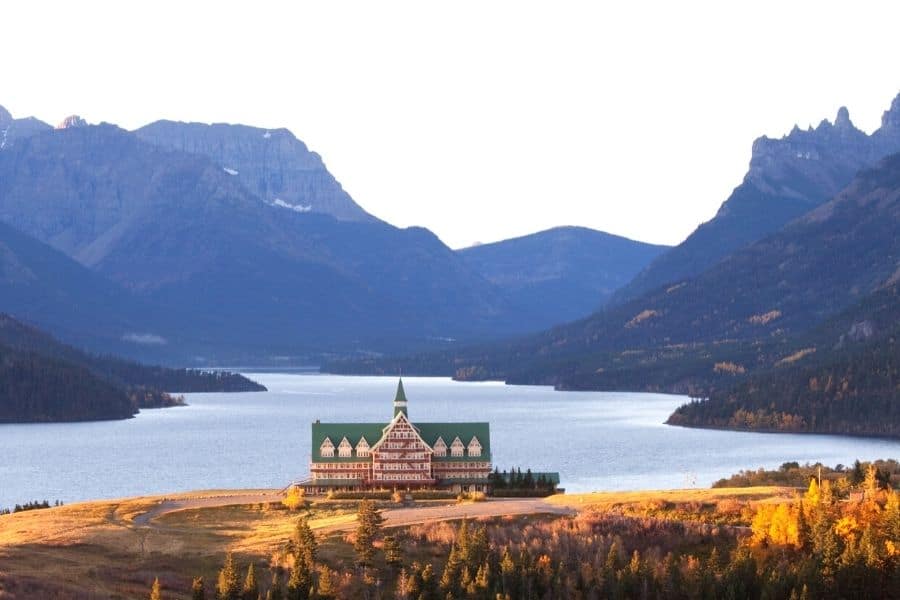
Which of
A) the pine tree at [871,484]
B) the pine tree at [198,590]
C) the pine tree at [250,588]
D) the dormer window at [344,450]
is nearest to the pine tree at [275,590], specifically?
the pine tree at [250,588]

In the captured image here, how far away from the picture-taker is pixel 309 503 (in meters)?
133

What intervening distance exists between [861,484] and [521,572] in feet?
143

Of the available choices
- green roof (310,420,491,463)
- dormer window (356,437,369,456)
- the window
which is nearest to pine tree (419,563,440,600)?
the window

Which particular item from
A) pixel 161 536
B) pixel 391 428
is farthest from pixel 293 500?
pixel 391 428

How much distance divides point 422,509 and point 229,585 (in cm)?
3571

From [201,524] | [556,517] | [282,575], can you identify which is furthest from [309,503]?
[282,575]

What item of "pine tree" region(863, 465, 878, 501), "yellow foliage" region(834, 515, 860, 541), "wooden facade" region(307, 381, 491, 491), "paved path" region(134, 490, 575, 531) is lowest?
"yellow foliage" region(834, 515, 860, 541)

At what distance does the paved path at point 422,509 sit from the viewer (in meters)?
117

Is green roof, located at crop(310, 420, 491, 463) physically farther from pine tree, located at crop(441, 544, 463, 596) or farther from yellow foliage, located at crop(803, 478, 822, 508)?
pine tree, located at crop(441, 544, 463, 596)

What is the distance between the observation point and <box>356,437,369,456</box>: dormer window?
15575 cm

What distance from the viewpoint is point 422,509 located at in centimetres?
12594

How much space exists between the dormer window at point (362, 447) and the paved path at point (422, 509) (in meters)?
17.3

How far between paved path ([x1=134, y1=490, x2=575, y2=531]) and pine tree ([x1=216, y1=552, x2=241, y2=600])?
20.9 meters

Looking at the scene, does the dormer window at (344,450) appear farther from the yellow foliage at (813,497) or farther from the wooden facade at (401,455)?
the yellow foliage at (813,497)
